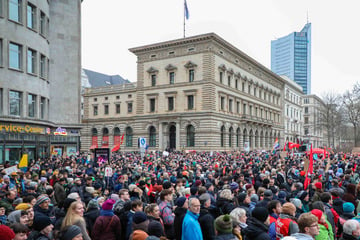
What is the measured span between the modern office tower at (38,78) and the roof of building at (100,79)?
49.7 meters

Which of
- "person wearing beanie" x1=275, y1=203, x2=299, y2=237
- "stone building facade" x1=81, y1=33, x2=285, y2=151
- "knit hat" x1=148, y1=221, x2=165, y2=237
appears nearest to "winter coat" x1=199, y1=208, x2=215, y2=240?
"person wearing beanie" x1=275, y1=203, x2=299, y2=237

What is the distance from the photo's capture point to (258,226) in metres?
4.91

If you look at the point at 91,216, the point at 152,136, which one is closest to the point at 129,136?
the point at 152,136

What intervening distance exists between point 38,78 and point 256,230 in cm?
2459

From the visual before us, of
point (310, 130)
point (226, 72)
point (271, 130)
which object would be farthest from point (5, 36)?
point (310, 130)

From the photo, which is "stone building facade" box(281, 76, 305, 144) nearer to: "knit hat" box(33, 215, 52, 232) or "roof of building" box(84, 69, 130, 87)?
"roof of building" box(84, 69, 130, 87)

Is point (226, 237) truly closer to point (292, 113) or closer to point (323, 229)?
point (323, 229)

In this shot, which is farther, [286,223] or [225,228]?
[286,223]

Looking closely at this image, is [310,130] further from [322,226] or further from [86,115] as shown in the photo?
[322,226]

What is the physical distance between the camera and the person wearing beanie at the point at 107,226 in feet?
17.9

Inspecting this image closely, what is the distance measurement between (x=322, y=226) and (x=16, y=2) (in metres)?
25.3

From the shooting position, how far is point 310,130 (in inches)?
4129

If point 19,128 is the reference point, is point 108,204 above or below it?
below

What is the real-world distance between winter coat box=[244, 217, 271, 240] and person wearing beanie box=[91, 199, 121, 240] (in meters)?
2.40
